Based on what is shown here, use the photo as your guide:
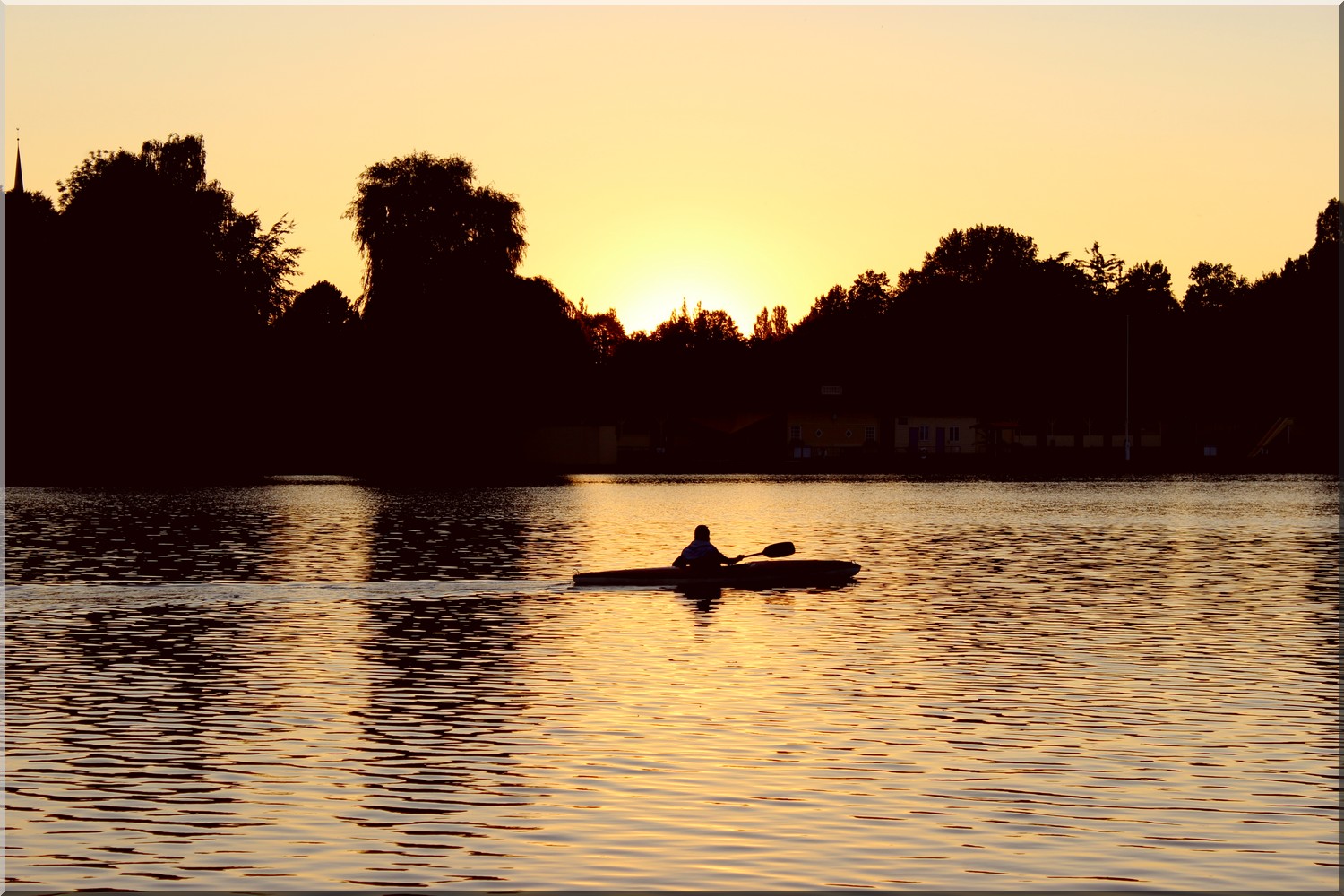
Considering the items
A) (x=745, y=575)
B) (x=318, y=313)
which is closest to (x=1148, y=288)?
(x=318, y=313)

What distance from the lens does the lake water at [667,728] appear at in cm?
1417

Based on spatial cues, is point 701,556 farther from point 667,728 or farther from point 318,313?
point 318,313

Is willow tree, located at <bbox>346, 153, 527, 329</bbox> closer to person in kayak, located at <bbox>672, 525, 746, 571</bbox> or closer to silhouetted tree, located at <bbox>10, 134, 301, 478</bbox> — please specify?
silhouetted tree, located at <bbox>10, 134, 301, 478</bbox>

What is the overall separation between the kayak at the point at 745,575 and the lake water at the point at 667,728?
40 centimetres

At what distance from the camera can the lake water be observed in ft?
46.5

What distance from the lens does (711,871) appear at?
44.7ft

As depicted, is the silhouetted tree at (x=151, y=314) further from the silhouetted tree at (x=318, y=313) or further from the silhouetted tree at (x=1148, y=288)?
the silhouetted tree at (x=1148, y=288)

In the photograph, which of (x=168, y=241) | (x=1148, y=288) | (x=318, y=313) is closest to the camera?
(x=168, y=241)

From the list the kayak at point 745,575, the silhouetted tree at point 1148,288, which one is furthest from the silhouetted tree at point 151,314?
the silhouetted tree at point 1148,288

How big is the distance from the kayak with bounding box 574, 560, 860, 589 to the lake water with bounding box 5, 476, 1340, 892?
0.40m

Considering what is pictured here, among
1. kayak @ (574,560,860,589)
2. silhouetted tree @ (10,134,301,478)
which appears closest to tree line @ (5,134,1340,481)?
silhouetted tree @ (10,134,301,478)

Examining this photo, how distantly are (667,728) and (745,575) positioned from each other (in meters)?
17.6

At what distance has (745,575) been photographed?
37688 millimetres

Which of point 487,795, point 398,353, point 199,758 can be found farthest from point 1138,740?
point 398,353
